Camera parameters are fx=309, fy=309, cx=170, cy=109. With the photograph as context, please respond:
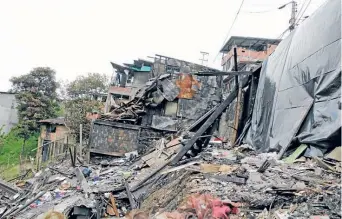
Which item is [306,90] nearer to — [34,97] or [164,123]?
[164,123]

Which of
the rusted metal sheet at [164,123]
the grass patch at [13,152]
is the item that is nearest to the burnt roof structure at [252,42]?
the rusted metal sheet at [164,123]

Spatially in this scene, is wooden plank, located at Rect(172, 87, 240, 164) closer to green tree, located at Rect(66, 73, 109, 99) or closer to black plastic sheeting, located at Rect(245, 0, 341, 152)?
black plastic sheeting, located at Rect(245, 0, 341, 152)

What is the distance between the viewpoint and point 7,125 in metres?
27.5

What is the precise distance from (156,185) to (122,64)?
20274 mm

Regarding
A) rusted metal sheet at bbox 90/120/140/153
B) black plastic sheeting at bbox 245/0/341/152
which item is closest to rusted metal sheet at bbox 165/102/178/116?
rusted metal sheet at bbox 90/120/140/153

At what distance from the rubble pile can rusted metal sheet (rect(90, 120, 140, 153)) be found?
3.80m

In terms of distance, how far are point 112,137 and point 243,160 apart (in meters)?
8.77

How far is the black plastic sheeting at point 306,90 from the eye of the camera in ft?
13.9

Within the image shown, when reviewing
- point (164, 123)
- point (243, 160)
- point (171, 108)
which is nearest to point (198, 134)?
point (243, 160)

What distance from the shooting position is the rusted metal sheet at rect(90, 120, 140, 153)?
13.4m

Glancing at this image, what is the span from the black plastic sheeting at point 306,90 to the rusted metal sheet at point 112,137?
24.3ft

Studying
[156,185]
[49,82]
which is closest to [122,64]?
[49,82]

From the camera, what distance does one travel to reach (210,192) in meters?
4.13

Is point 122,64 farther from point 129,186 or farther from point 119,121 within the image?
point 129,186
